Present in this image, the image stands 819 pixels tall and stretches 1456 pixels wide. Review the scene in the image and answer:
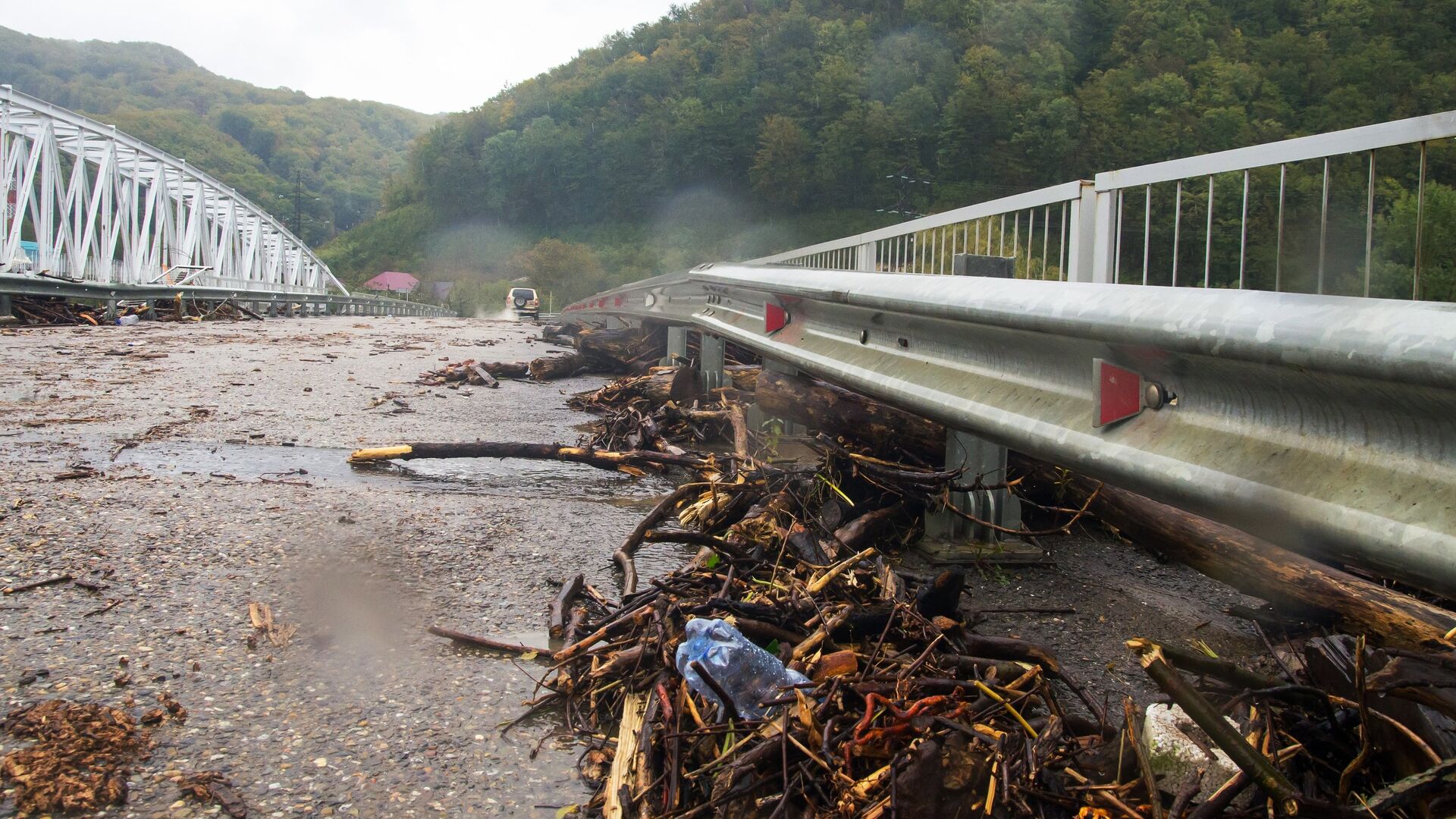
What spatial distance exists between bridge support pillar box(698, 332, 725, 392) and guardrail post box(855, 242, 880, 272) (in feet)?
4.24

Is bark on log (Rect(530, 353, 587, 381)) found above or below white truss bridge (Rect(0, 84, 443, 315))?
below

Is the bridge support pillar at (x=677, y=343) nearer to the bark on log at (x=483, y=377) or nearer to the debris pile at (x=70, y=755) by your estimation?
the bark on log at (x=483, y=377)

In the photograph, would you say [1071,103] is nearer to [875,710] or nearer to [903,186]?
[903,186]

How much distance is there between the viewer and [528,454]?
5.55 metres

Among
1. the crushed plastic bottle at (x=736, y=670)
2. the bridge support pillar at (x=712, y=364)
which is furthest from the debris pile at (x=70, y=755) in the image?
the bridge support pillar at (x=712, y=364)

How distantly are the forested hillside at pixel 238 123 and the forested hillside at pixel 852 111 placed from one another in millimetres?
19360

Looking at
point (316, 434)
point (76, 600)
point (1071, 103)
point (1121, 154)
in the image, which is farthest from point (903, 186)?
point (76, 600)

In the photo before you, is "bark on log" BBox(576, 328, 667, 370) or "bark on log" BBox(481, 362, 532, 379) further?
"bark on log" BBox(576, 328, 667, 370)

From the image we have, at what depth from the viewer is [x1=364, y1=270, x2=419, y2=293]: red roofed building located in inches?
5103

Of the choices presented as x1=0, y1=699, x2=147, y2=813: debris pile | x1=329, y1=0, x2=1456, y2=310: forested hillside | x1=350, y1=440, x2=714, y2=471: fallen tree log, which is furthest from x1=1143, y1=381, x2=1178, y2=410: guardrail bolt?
x1=329, y1=0, x2=1456, y2=310: forested hillside

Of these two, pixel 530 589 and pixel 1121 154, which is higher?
pixel 1121 154

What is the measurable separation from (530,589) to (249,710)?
3.63ft

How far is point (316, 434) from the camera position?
6305mm

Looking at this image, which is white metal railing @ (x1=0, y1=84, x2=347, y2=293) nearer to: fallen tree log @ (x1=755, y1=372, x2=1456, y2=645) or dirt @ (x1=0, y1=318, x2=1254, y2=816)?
dirt @ (x1=0, y1=318, x2=1254, y2=816)
